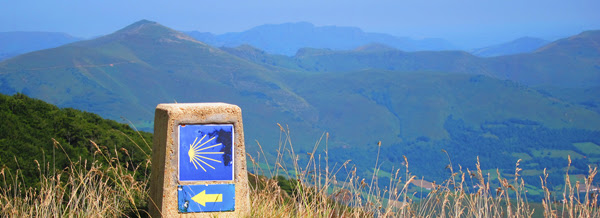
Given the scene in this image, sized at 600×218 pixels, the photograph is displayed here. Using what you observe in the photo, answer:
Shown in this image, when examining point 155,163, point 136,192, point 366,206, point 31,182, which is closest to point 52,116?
point 31,182

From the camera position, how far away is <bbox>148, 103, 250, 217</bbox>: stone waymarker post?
17.7ft

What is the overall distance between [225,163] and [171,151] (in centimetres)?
55

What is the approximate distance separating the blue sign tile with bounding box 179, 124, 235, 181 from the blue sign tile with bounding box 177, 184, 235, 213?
92 millimetres

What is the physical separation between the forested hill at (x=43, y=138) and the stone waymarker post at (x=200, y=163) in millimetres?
4279

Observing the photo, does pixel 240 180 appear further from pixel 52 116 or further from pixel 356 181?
pixel 52 116

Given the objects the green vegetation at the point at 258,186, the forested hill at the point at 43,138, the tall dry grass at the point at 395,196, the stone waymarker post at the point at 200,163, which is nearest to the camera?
the tall dry grass at the point at 395,196

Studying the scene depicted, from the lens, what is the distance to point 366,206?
5863 mm

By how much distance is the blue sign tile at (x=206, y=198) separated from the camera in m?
5.42

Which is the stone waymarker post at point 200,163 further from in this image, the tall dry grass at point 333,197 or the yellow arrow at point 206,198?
the tall dry grass at point 333,197

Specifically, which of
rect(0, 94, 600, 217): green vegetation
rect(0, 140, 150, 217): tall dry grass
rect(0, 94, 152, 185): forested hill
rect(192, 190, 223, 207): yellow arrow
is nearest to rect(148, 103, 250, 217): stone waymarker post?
rect(192, 190, 223, 207): yellow arrow

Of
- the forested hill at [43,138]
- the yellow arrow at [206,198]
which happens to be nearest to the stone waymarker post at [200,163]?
the yellow arrow at [206,198]

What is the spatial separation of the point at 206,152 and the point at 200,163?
5.0 inches

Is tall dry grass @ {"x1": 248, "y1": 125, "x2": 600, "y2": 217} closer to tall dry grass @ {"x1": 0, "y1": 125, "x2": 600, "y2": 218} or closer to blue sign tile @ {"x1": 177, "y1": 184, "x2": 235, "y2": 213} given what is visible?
tall dry grass @ {"x1": 0, "y1": 125, "x2": 600, "y2": 218}

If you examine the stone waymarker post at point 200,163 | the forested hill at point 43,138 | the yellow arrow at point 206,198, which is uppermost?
the stone waymarker post at point 200,163
